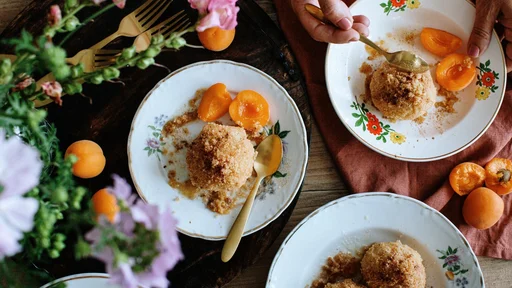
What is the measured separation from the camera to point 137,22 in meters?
1.56

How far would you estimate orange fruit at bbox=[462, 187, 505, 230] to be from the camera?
1.65m

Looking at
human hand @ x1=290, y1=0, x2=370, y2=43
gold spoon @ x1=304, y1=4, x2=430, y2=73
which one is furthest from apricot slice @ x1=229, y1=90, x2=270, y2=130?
gold spoon @ x1=304, y1=4, x2=430, y2=73

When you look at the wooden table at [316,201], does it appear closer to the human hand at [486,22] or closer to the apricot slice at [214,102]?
the apricot slice at [214,102]

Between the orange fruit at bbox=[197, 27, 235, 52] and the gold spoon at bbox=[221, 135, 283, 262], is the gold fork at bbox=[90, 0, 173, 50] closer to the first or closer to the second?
the orange fruit at bbox=[197, 27, 235, 52]

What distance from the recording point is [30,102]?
996 mm

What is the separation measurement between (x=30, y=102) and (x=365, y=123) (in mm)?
1062

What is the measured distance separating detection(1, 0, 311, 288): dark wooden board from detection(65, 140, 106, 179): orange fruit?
0.05 m

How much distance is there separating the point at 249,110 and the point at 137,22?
45 cm

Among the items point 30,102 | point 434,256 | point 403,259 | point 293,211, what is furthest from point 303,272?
point 30,102

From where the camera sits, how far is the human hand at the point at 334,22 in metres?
1.50

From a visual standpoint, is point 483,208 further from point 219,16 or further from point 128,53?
point 128,53

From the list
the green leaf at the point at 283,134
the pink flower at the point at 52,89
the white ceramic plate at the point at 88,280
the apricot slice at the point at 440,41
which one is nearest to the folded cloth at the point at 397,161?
the green leaf at the point at 283,134

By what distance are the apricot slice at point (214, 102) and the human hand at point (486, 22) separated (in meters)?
0.85

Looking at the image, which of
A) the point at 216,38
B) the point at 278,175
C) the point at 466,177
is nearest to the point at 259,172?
the point at 278,175
